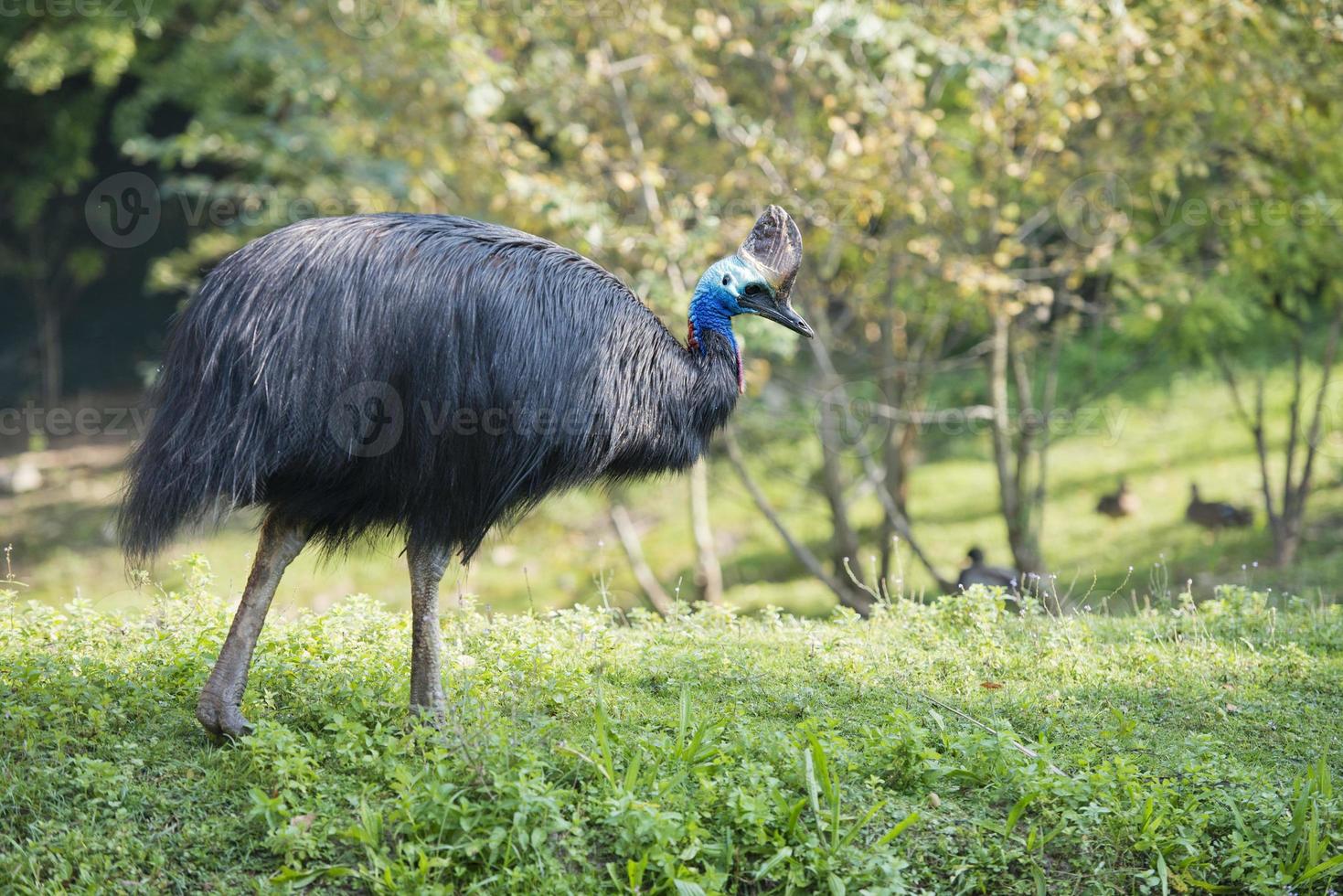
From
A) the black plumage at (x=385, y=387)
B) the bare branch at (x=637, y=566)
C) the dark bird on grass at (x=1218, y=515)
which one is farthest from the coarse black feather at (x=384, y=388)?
the dark bird on grass at (x=1218, y=515)

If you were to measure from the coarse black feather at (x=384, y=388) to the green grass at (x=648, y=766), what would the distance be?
25.7 inches

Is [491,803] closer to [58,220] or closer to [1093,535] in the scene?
[1093,535]

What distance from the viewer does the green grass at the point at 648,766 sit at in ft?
11.8

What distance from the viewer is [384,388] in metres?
3.96

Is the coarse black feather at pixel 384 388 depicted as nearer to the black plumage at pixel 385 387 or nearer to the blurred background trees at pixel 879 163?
the black plumage at pixel 385 387

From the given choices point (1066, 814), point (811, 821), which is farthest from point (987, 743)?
point (811, 821)

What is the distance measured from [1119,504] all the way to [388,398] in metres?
8.01

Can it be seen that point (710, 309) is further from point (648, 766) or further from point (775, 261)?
point (648, 766)

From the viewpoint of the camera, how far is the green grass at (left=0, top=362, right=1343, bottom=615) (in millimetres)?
10219

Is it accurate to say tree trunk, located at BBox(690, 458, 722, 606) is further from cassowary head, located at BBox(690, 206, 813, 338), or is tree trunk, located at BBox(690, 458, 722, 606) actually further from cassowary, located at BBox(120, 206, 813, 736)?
cassowary, located at BBox(120, 206, 813, 736)

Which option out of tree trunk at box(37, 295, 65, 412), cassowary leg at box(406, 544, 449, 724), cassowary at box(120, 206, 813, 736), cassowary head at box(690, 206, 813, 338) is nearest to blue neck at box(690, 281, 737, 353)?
cassowary head at box(690, 206, 813, 338)

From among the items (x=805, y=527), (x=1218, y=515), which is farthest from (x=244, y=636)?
(x=805, y=527)

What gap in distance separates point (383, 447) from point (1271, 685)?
11.6 feet

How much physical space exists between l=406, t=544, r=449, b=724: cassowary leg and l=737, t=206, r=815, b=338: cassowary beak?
1481 millimetres
